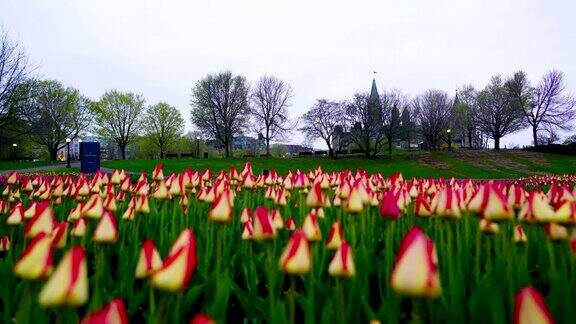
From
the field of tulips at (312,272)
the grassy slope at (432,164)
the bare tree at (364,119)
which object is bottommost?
the grassy slope at (432,164)

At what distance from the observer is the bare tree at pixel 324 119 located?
52375 mm

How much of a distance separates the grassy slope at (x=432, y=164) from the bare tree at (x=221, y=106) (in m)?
10.9

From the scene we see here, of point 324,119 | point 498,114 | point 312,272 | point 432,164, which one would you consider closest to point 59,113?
point 324,119

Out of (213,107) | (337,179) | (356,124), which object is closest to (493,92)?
(356,124)

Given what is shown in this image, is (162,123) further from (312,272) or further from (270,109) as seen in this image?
(312,272)

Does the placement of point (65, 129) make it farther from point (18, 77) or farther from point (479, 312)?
point (479, 312)

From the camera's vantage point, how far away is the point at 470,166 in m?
40.2

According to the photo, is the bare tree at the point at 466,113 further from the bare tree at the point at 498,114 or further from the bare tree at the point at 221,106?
the bare tree at the point at 221,106

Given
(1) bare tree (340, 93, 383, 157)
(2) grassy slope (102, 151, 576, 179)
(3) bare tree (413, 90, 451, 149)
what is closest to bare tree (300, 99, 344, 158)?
(1) bare tree (340, 93, 383, 157)

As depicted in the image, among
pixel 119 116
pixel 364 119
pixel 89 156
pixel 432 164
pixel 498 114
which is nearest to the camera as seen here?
pixel 89 156

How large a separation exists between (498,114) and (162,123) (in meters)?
47.7

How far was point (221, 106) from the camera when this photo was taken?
55.4 metres

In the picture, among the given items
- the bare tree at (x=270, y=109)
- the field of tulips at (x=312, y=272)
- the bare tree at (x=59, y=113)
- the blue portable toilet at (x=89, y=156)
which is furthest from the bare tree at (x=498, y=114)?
the field of tulips at (x=312, y=272)

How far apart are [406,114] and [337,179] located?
5113cm
